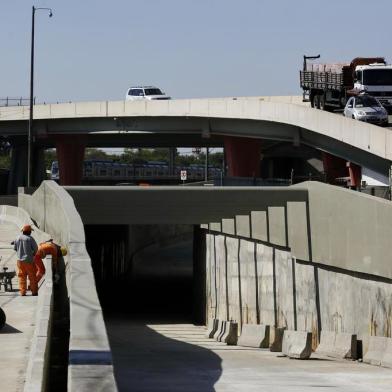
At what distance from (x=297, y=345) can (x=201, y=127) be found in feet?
176

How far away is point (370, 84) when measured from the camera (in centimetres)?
6275

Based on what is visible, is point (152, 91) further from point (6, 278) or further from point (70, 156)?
point (6, 278)

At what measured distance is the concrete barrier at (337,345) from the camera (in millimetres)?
30234

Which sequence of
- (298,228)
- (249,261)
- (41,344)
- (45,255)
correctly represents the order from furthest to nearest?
(249,261) < (298,228) < (45,255) < (41,344)

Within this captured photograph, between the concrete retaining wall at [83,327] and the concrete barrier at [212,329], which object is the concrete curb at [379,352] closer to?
the concrete retaining wall at [83,327]

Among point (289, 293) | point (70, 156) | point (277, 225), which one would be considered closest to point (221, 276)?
point (277, 225)

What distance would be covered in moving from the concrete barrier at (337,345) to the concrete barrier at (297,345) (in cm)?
98

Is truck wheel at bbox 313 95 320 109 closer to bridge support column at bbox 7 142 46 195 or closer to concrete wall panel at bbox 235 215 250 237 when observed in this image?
concrete wall panel at bbox 235 215 250 237

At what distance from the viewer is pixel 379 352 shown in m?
28.3

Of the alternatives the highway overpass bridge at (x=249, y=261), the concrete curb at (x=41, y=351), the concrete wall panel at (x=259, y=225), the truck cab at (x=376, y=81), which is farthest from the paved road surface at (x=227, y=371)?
the truck cab at (x=376, y=81)

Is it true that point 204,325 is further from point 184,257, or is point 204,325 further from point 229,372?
point 184,257

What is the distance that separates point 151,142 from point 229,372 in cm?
7936

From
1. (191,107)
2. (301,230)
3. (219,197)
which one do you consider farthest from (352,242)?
(191,107)

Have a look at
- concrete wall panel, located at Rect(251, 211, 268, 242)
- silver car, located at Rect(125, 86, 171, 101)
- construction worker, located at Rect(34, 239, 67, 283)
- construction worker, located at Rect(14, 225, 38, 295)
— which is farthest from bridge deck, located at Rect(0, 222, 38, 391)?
silver car, located at Rect(125, 86, 171, 101)
